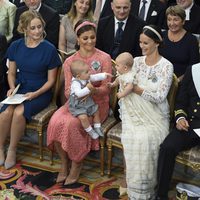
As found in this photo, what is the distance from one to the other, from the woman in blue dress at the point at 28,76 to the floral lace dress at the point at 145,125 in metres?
0.78

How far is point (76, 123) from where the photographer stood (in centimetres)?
354

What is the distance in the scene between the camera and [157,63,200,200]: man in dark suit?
327cm

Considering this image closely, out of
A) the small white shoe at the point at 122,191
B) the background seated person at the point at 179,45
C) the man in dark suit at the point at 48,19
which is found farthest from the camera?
the man in dark suit at the point at 48,19

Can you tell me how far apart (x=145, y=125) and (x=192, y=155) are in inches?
16.1

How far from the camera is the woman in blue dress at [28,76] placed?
383cm

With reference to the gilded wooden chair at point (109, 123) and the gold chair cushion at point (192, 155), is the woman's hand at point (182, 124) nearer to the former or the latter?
the gold chair cushion at point (192, 155)

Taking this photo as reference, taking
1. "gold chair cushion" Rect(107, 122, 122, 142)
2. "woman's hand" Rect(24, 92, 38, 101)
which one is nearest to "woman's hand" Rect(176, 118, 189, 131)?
"gold chair cushion" Rect(107, 122, 122, 142)

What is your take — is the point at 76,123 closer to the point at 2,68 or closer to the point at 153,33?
the point at 153,33

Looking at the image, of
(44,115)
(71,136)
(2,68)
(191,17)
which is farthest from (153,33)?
(2,68)

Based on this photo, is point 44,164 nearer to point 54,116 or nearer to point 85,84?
point 54,116

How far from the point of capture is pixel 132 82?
339cm

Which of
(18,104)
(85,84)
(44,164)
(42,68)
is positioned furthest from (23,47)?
(44,164)

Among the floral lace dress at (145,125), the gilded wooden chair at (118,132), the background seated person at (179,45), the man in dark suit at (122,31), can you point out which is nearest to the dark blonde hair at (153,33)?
the floral lace dress at (145,125)

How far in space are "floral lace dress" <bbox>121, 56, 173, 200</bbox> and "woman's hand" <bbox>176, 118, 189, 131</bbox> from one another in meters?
0.11
